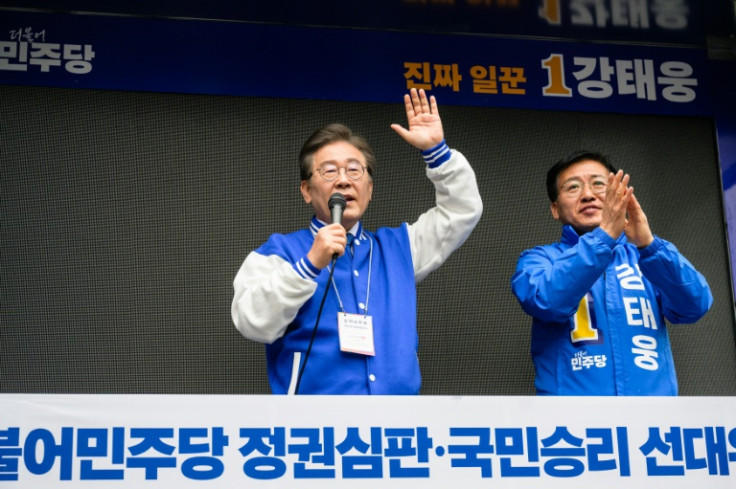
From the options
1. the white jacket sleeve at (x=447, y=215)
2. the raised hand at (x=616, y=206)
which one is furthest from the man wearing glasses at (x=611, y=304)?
the white jacket sleeve at (x=447, y=215)

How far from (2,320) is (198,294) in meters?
0.72

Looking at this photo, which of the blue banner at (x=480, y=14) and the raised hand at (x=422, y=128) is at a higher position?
the blue banner at (x=480, y=14)

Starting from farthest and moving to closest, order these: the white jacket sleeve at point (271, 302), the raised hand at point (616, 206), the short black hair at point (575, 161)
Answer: the short black hair at point (575, 161), the raised hand at point (616, 206), the white jacket sleeve at point (271, 302)

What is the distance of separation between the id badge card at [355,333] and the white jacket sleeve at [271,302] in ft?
0.44

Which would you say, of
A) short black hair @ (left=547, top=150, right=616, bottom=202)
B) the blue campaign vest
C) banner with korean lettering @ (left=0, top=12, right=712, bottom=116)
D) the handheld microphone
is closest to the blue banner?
banner with korean lettering @ (left=0, top=12, right=712, bottom=116)

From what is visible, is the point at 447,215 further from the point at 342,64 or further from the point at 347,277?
the point at 342,64

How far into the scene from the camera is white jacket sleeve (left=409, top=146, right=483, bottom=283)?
314cm

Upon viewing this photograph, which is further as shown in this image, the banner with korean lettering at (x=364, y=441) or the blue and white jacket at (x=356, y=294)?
the blue and white jacket at (x=356, y=294)

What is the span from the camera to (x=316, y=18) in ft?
14.6

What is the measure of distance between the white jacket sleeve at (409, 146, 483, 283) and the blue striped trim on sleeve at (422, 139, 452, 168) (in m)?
0.01

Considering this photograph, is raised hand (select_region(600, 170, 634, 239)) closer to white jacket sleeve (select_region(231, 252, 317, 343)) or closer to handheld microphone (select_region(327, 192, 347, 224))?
handheld microphone (select_region(327, 192, 347, 224))

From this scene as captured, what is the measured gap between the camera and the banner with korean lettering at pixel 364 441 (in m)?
2.39

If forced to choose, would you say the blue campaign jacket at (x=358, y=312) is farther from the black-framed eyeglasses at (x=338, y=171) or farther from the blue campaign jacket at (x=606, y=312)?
the blue campaign jacket at (x=606, y=312)

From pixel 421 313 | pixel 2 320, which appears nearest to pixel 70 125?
pixel 2 320
